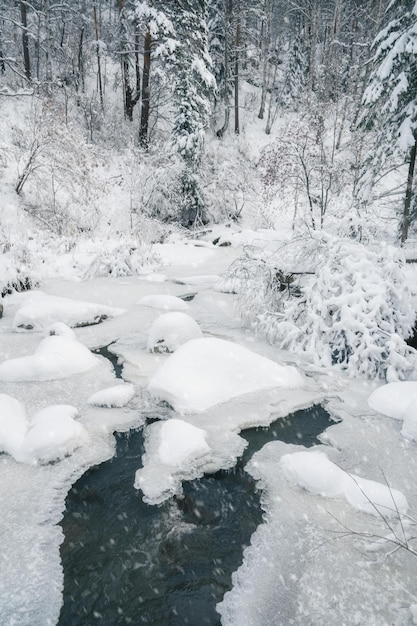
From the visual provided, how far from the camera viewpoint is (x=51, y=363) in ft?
15.4

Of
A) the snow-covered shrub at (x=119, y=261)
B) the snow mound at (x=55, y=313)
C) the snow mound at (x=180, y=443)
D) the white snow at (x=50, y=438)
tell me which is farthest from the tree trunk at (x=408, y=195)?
the white snow at (x=50, y=438)

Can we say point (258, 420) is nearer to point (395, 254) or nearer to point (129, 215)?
point (395, 254)

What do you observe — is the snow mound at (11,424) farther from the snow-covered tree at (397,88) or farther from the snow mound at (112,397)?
the snow-covered tree at (397,88)

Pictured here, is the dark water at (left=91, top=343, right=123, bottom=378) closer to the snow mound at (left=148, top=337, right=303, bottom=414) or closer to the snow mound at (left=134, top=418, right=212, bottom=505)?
the snow mound at (left=148, top=337, right=303, bottom=414)

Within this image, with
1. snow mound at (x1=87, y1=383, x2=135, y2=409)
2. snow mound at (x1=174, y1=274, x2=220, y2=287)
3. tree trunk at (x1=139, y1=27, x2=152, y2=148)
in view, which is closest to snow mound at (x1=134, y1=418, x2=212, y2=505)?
snow mound at (x1=87, y1=383, x2=135, y2=409)

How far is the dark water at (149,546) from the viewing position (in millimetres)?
2184

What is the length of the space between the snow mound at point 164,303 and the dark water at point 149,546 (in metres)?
4.12

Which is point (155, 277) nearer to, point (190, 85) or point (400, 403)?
point (400, 403)

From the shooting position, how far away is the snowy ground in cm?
219

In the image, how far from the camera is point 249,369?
15.1 ft

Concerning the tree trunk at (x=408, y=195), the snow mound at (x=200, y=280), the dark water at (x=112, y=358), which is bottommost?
the snow mound at (x=200, y=280)

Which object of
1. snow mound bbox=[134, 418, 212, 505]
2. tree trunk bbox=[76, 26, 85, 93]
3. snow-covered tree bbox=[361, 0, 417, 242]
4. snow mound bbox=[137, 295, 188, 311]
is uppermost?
tree trunk bbox=[76, 26, 85, 93]

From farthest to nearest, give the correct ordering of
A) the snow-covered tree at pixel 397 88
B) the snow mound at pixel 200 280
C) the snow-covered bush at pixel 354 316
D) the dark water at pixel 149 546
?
the snow mound at pixel 200 280 → the snow-covered tree at pixel 397 88 → the snow-covered bush at pixel 354 316 → the dark water at pixel 149 546

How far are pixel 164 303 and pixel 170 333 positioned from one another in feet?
6.48
